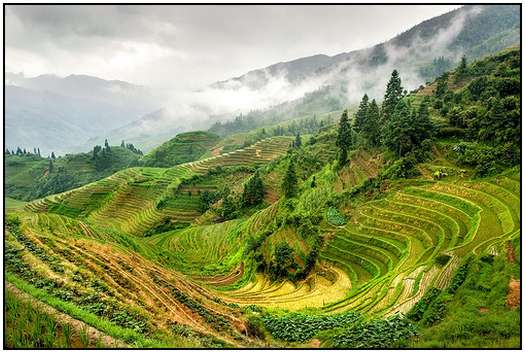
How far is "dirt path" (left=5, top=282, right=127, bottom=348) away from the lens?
8.84 meters

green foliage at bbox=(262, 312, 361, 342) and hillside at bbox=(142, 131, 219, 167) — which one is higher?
hillside at bbox=(142, 131, 219, 167)

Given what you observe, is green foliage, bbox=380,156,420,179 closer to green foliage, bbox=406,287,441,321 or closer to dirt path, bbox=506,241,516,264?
dirt path, bbox=506,241,516,264

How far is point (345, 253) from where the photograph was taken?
23859 mm

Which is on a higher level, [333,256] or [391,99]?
[391,99]

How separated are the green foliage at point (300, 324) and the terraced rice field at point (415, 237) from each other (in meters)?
2.44

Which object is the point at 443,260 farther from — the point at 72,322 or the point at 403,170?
the point at 72,322

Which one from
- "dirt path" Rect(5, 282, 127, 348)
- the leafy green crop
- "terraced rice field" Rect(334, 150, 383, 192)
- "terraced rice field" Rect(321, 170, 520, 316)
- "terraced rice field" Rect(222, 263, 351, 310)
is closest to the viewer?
"dirt path" Rect(5, 282, 127, 348)

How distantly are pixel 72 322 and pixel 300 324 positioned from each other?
24.8 ft

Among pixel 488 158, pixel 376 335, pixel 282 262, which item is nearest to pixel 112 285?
pixel 376 335

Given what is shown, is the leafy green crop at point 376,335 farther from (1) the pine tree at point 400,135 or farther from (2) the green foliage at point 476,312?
(1) the pine tree at point 400,135

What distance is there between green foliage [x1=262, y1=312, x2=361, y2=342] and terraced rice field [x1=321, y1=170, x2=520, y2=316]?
244 centimetres

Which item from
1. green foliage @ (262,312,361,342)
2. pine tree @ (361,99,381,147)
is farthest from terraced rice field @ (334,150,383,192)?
green foliage @ (262,312,361,342)

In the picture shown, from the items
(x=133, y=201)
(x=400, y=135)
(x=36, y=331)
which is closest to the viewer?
(x=36, y=331)

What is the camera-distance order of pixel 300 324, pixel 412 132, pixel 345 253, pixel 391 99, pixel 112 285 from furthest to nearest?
pixel 391 99, pixel 412 132, pixel 345 253, pixel 300 324, pixel 112 285
